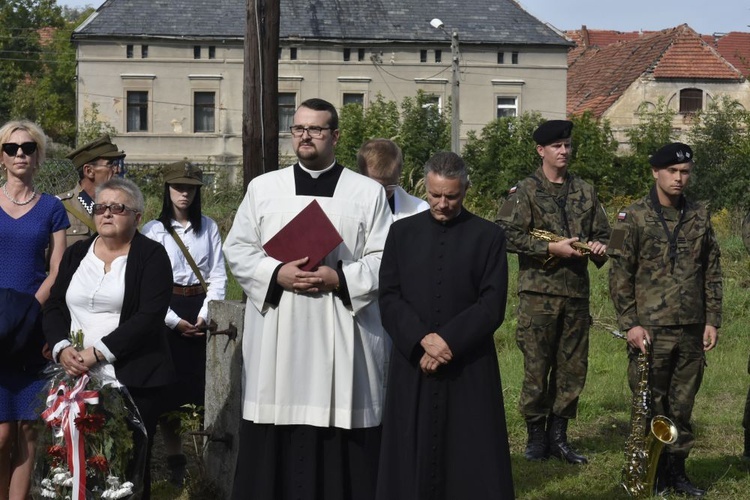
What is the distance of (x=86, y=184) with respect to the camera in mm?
7773

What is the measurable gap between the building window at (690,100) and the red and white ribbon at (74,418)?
1985 inches

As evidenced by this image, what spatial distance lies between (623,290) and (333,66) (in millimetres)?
45631

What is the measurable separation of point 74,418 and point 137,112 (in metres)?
47.7

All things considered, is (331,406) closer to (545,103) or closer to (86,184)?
(86,184)

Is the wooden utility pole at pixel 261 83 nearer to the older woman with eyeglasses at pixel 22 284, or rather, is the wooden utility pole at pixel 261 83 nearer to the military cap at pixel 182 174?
the military cap at pixel 182 174

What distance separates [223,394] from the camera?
7195mm

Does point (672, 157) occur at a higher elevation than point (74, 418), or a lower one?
higher

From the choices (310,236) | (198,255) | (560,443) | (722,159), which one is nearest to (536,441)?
(560,443)

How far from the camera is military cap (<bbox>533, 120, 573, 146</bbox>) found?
8.27m

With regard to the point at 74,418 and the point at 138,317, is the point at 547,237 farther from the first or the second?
the point at 74,418

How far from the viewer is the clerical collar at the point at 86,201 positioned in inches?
302

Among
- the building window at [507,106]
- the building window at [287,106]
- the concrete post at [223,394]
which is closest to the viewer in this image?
the concrete post at [223,394]

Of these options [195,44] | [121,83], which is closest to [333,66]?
[195,44]

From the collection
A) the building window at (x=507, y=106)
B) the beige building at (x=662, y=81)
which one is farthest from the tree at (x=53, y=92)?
the beige building at (x=662, y=81)
